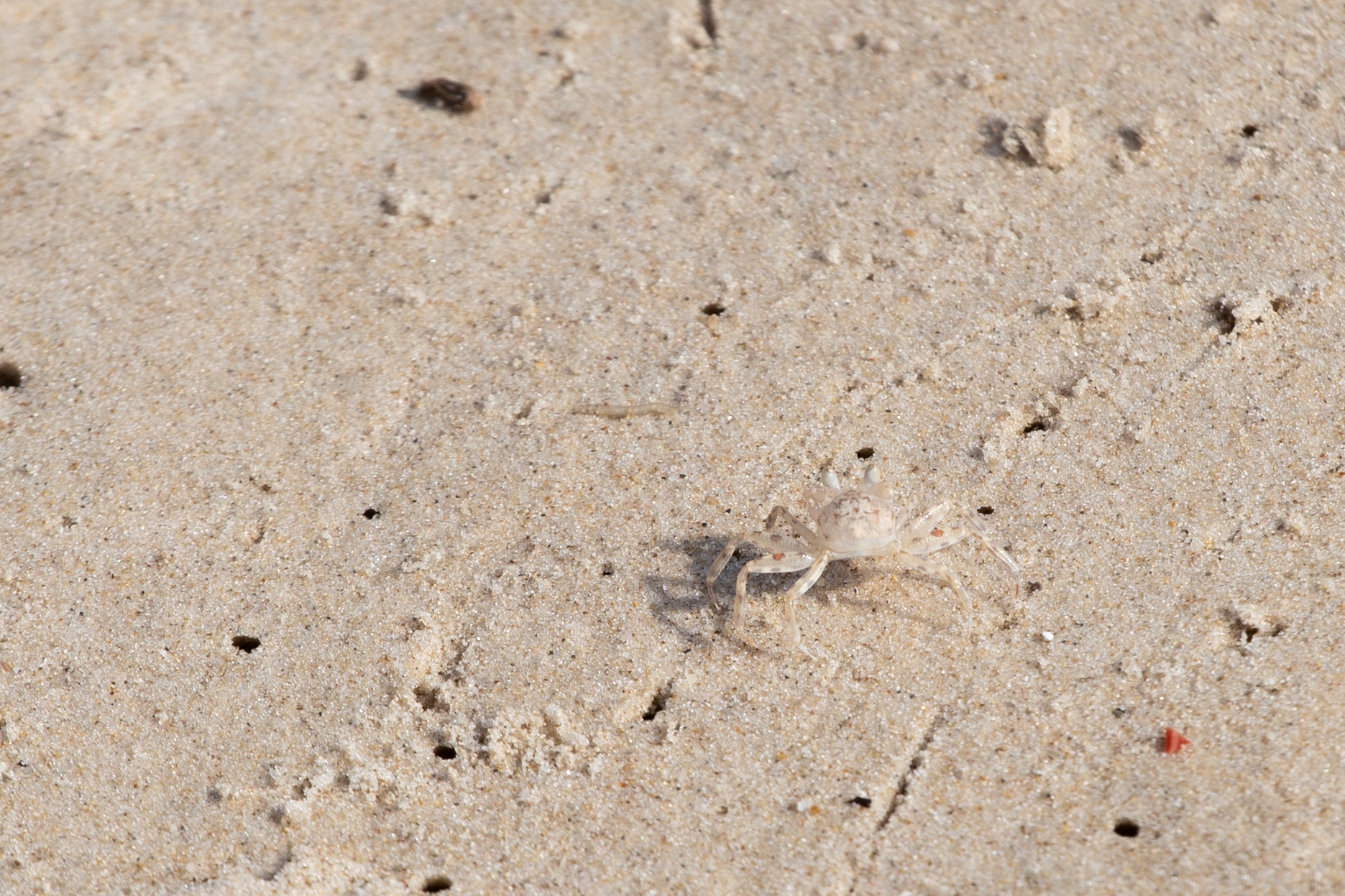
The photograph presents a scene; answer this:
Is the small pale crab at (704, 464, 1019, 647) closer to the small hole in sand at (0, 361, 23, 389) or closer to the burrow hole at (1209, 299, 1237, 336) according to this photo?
the burrow hole at (1209, 299, 1237, 336)

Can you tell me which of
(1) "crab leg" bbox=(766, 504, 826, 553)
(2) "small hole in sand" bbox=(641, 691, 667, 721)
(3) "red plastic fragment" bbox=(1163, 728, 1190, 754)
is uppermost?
(3) "red plastic fragment" bbox=(1163, 728, 1190, 754)

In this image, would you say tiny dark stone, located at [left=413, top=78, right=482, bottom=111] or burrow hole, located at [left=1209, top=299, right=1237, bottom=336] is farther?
tiny dark stone, located at [left=413, top=78, right=482, bottom=111]

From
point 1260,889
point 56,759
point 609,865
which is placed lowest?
point 56,759

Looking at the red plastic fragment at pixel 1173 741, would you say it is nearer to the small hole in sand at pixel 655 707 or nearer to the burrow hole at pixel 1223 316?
the small hole in sand at pixel 655 707

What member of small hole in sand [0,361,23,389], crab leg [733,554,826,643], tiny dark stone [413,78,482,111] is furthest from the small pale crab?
small hole in sand [0,361,23,389]

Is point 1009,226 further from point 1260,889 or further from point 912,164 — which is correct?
point 1260,889

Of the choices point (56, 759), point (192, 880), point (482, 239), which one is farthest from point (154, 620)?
point (482, 239)

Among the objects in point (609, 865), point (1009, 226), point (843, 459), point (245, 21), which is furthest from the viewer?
point (245, 21)
